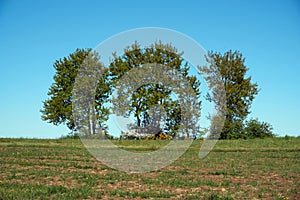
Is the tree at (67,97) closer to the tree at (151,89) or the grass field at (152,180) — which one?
the tree at (151,89)

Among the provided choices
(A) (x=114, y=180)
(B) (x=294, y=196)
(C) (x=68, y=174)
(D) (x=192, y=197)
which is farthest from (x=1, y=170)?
(B) (x=294, y=196)

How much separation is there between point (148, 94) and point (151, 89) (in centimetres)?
96

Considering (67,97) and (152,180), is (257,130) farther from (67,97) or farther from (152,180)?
(152,180)

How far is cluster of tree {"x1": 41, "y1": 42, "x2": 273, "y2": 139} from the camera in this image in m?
57.9

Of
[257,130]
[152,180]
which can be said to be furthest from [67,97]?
[152,180]

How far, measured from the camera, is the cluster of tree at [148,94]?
57938 millimetres

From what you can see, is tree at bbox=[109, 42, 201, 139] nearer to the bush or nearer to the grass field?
the bush

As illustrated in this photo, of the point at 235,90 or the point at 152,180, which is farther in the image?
the point at 235,90

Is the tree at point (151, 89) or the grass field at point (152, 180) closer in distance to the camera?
the grass field at point (152, 180)

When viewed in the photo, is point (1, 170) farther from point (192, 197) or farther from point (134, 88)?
point (134, 88)

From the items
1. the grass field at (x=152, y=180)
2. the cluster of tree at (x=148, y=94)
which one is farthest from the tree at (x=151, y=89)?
the grass field at (x=152, y=180)

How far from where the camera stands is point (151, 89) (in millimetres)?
58781

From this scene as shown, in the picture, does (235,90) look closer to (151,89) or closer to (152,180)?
(151,89)

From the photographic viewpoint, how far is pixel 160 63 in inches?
2425
